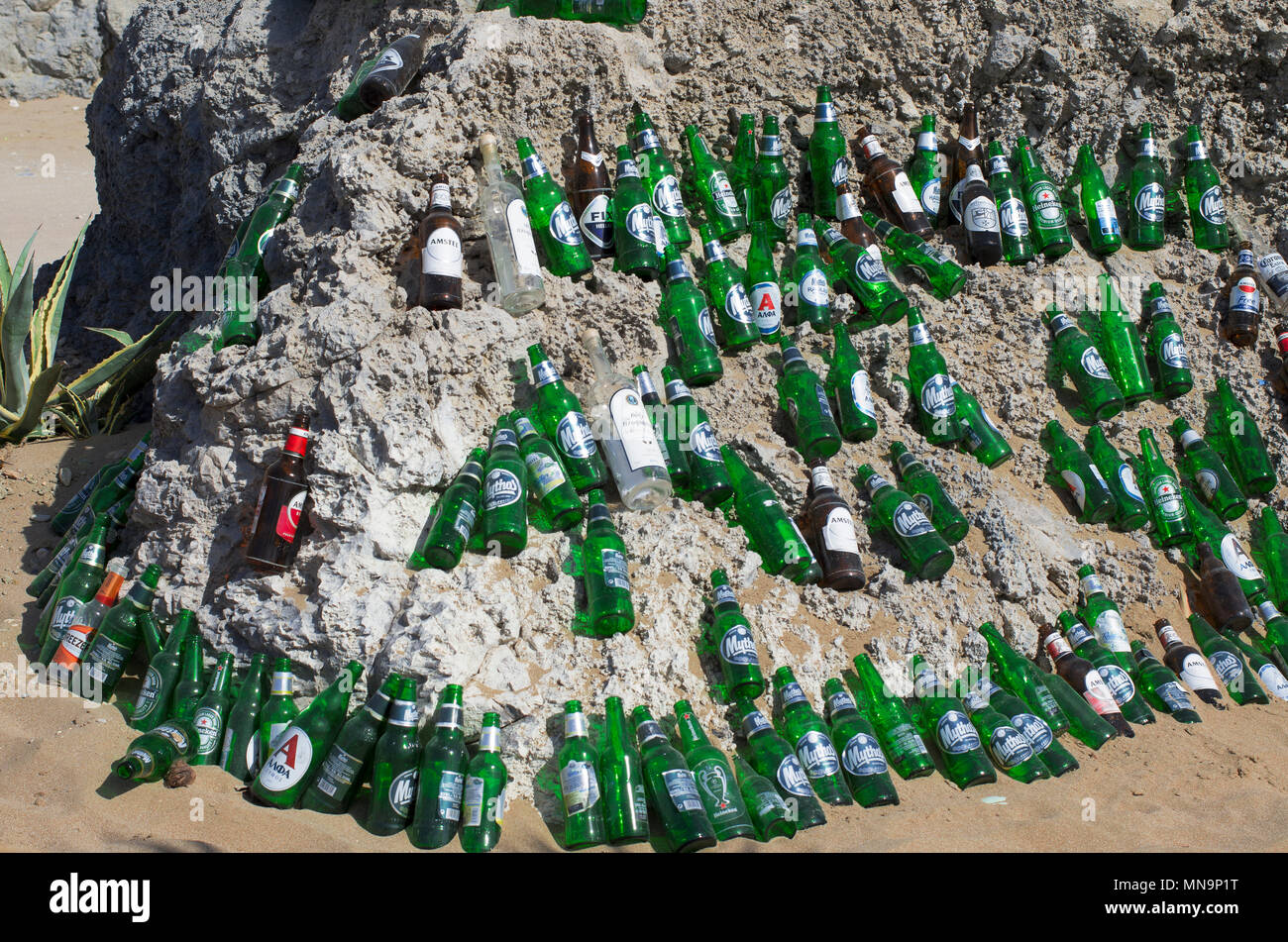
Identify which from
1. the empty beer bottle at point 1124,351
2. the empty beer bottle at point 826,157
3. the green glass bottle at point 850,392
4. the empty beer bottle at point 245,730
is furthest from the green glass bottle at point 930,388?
the empty beer bottle at point 245,730

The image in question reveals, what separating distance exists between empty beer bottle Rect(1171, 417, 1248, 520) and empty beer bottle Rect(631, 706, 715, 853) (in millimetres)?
2704

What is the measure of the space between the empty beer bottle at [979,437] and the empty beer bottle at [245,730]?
2656 millimetres

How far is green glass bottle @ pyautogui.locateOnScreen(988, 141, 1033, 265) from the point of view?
4.32m

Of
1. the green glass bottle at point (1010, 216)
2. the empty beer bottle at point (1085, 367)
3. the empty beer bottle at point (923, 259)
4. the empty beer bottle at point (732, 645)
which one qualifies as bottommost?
the empty beer bottle at point (732, 645)

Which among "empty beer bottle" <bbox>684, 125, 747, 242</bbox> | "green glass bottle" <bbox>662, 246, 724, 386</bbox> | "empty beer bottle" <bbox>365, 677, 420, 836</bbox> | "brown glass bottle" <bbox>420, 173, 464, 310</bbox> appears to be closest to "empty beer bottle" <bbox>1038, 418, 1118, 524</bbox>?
"green glass bottle" <bbox>662, 246, 724, 386</bbox>

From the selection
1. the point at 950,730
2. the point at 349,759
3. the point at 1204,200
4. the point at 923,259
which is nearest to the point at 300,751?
the point at 349,759

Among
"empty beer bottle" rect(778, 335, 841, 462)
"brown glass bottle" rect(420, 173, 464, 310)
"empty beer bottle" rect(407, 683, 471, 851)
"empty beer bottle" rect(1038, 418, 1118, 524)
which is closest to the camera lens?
"empty beer bottle" rect(407, 683, 471, 851)

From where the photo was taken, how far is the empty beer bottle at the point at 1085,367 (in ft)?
13.0

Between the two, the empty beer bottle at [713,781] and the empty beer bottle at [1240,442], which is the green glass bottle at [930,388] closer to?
the empty beer bottle at [1240,442]

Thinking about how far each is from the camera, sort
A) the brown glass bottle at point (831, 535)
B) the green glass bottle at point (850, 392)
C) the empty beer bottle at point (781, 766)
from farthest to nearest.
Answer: the green glass bottle at point (850, 392)
the brown glass bottle at point (831, 535)
the empty beer bottle at point (781, 766)

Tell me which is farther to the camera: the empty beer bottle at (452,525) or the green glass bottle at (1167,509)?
the green glass bottle at (1167,509)

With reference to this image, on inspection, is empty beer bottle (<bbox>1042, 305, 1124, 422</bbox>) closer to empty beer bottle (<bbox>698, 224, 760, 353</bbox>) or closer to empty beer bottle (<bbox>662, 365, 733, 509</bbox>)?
empty beer bottle (<bbox>698, 224, 760, 353</bbox>)
